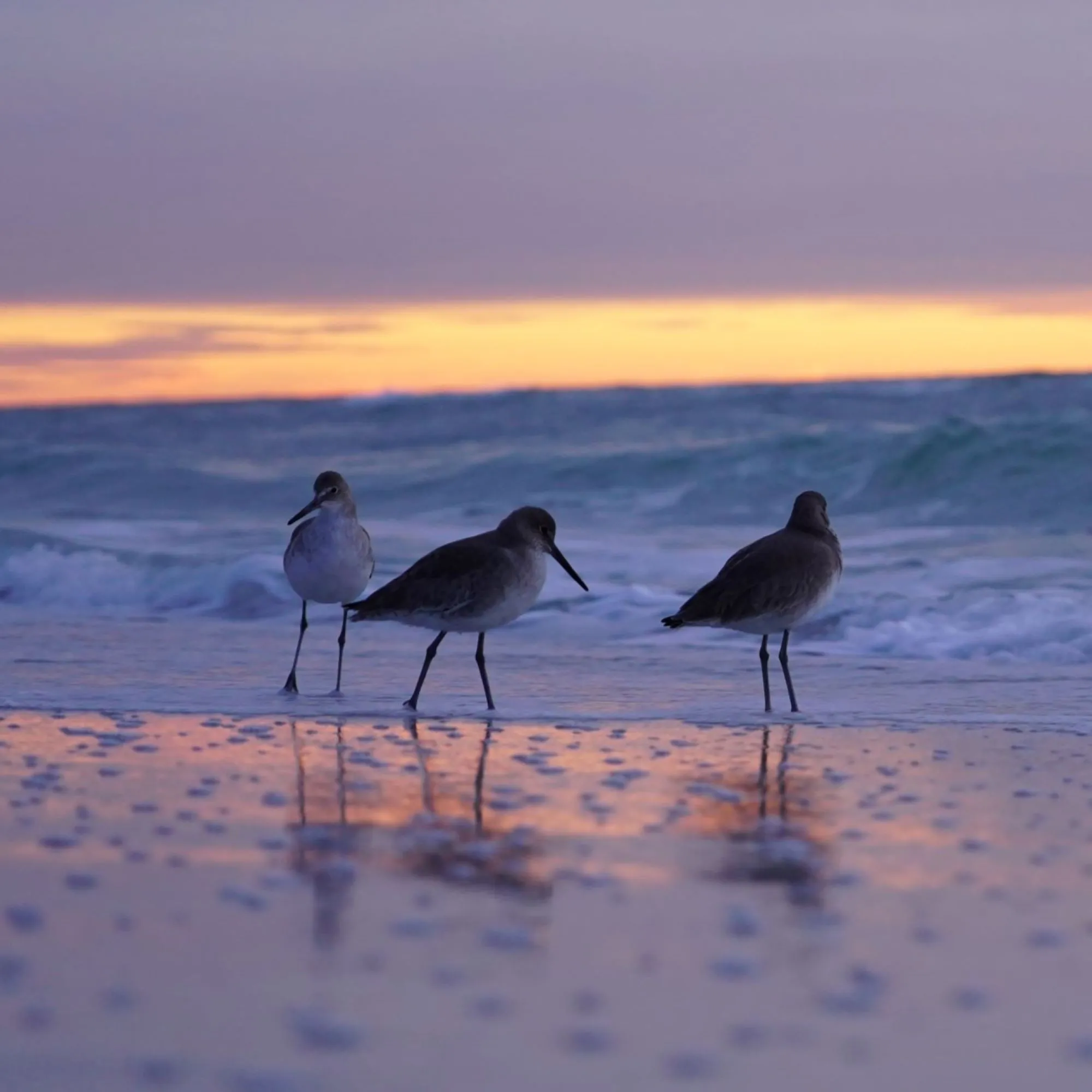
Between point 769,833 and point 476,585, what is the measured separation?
2.88 meters

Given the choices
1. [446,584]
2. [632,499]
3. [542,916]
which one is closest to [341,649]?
[446,584]

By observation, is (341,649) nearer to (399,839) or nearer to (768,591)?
(768,591)

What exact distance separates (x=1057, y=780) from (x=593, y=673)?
374 cm

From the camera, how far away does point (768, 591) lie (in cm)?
844

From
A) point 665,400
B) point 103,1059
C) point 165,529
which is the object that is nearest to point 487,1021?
point 103,1059

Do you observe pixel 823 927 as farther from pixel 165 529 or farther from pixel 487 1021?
pixel 165 529

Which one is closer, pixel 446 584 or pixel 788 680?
pixel 446 584

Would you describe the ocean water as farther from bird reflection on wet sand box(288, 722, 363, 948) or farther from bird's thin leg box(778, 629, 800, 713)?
bird reflection on wet sand box(288, 722, 363, 948)

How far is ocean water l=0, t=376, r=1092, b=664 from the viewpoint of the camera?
12.9 metres

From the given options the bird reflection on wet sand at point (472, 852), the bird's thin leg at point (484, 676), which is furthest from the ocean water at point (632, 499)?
the bird reflection on wet sand at point (472, 852)

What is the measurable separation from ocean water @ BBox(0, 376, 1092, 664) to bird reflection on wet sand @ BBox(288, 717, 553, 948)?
5.07 metres

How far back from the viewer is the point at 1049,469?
2166 centimetres

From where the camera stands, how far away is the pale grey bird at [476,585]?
8.49m

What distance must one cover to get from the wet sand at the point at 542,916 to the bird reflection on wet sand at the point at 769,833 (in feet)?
0.06
